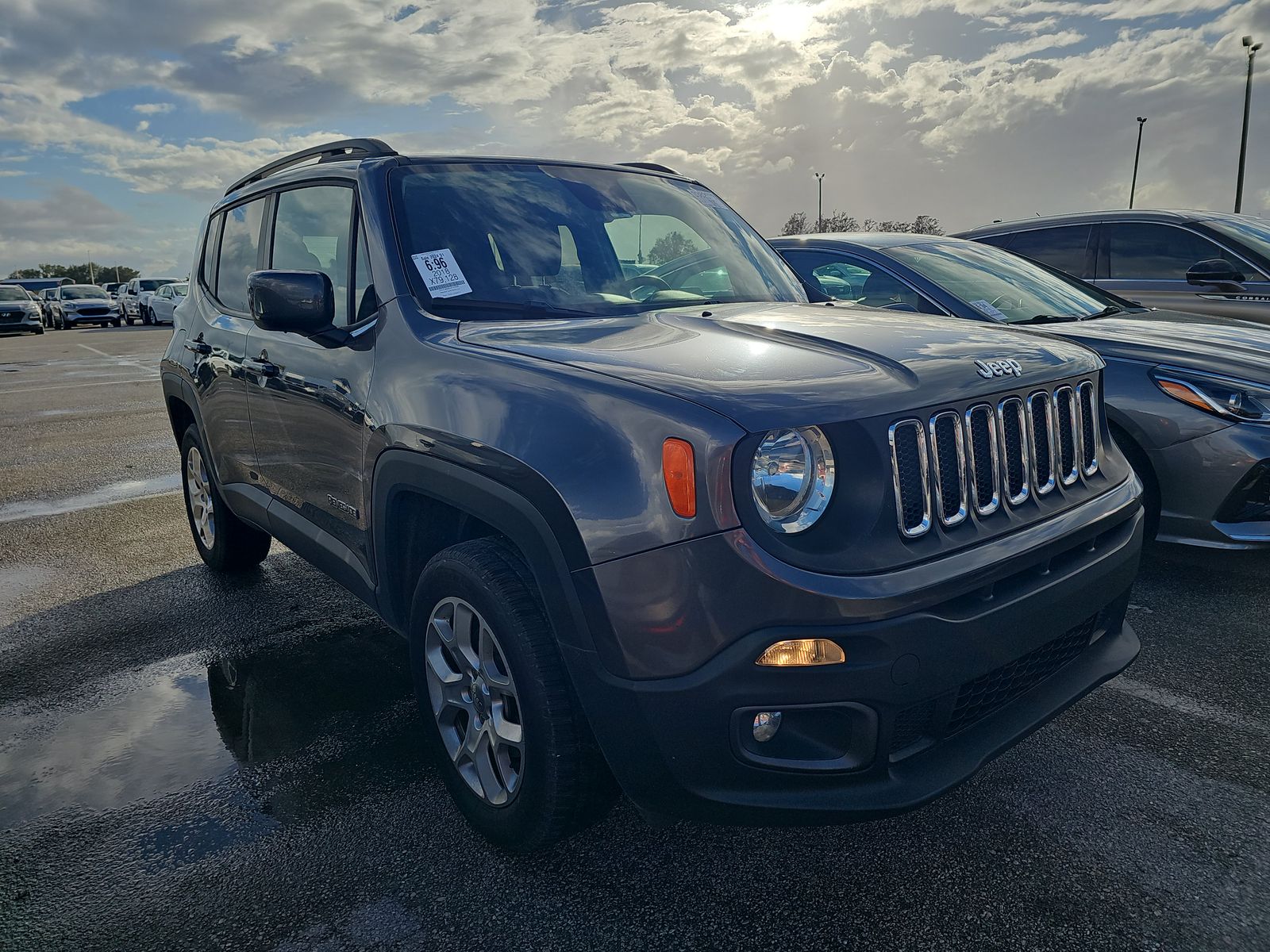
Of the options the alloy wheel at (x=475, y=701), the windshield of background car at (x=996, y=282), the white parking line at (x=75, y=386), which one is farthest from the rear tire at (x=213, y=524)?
the white parking line at (x=75, y=386)

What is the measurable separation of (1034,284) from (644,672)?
14.5 feet

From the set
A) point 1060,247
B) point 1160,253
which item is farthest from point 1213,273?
point 1060,247

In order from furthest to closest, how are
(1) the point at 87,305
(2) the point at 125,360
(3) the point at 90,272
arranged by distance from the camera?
(3) the point at 90,272 < (1) the point at 87,305 < (2) the point at 125,360

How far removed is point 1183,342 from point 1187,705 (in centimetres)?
196

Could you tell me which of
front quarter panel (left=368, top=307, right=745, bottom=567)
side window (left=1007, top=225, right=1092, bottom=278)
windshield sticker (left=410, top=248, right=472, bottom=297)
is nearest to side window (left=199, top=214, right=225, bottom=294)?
windshield sticker (left=410, top=248, right=472, bottom=297)

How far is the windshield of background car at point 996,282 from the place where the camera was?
5.11 m

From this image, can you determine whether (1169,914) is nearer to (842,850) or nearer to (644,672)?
(842,850)

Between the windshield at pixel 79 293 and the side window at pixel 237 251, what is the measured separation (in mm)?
36764

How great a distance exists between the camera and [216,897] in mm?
2355

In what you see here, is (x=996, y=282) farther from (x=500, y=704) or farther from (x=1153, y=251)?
(x=500, y=704)

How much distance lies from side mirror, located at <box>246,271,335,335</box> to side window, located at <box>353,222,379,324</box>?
0.38 feet

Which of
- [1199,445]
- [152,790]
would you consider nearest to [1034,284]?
[1199,445]

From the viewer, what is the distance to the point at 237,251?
4277mm

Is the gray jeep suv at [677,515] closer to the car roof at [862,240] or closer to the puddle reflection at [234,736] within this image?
the puddle reflection at [234,736]
